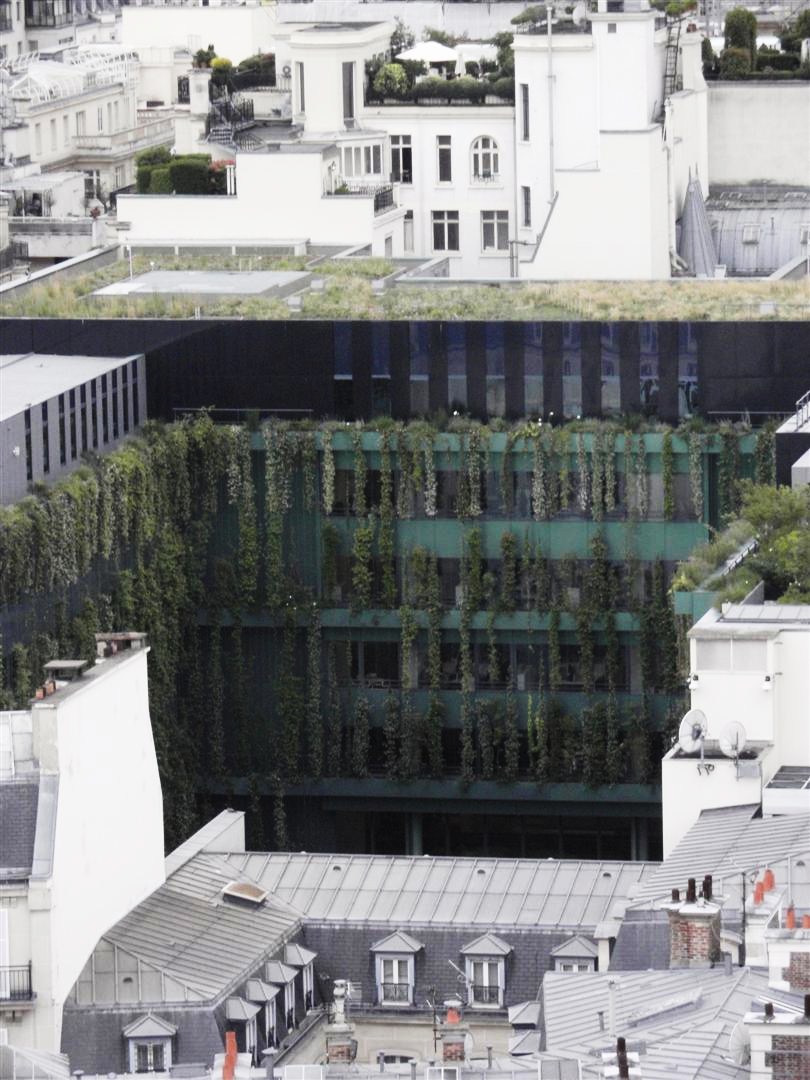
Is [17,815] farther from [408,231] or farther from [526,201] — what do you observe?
[408,231]

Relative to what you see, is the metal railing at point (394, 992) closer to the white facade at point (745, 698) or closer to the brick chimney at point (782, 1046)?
the white facade at point (745, 698)

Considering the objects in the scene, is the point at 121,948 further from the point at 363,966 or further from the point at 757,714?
the point at 757,714

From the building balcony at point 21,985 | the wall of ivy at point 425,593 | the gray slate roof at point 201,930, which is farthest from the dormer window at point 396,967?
the wall of ivy at point 425,593

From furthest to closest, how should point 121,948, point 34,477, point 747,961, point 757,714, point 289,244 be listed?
1. point 289,244
2. point 34,477
3. point 757,714
4. point 121,948
5. point 747,961

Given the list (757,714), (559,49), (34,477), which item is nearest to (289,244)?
(559,49)

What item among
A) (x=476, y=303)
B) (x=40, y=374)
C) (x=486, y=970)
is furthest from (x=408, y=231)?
(x=486, y=970)

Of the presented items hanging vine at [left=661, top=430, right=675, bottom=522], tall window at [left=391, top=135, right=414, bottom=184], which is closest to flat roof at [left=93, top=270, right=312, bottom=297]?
hanging vine at [left=661, top=430, right=675, bottom=522]

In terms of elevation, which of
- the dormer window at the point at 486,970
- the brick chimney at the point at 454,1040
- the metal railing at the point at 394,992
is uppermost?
the brick chimney at the point at 454,1040
